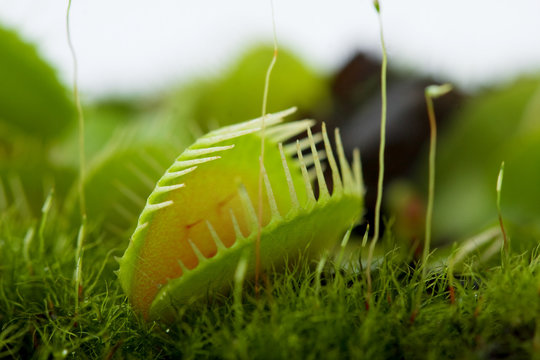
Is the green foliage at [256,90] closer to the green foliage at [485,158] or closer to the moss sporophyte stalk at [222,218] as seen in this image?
the green foliage at [485,158]

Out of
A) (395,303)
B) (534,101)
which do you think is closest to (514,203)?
(534,101)

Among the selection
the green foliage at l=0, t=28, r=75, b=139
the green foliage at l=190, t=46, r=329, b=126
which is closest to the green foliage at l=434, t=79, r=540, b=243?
the green foliage at l=190, t=46, r=329, b=126

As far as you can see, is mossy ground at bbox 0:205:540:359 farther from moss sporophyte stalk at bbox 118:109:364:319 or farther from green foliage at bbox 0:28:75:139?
green foliage at bbox 0:28:75:139

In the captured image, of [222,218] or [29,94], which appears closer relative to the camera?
[222,218]

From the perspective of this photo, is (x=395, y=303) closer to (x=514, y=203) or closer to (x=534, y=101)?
(x=514, y=203)

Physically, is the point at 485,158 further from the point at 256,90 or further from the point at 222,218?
the point at 222,218

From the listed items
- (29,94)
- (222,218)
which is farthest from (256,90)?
(222,218)
